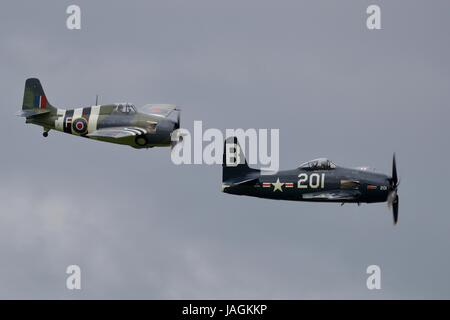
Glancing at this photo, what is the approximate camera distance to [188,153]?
7544cm

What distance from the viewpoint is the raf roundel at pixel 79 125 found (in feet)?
255

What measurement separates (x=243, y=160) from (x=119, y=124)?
7.09 m

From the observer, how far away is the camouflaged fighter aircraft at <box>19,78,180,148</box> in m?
75.6

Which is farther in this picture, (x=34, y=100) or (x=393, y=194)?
(x=34, y=100)

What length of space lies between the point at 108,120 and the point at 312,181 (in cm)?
1157

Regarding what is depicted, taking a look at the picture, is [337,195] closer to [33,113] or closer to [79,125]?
[79,125]

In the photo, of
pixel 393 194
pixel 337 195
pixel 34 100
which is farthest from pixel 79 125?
pixel 393 194

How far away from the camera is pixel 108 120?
77.0 meters

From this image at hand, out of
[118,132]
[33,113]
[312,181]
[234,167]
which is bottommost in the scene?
[312,181]

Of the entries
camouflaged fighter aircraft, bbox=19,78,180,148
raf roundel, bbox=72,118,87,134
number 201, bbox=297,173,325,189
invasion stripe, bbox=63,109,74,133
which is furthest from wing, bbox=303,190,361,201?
invasion stripe, bbox=63,109,74,133

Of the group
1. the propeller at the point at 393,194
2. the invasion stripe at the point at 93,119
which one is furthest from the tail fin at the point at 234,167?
the invasion stripe at the point at 93,119

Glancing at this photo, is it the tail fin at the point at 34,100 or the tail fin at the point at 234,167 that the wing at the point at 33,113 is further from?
the tail fin at the point at 234,167
